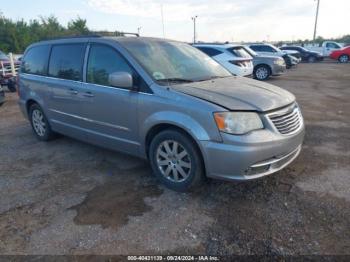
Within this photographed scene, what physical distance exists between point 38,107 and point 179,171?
3.38 meters

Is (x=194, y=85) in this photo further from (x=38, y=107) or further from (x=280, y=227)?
(x=38, y=107)

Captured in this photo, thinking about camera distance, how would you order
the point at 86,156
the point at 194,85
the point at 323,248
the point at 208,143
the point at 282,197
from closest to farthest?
the point at 323,248 → the point at 208,143 → the point at 282,197 → the point at 194,85 → the point at 86,156

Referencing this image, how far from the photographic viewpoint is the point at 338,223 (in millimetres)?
2908

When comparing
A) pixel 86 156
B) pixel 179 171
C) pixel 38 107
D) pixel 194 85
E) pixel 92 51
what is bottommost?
pixel 86 156

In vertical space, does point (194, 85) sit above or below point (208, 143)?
above

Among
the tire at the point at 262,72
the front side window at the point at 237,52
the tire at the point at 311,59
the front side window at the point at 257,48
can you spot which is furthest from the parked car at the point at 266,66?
the tire at the point at 311,59

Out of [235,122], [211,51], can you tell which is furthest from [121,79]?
[211,51]

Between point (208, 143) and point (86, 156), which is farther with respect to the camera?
point (86, 156)

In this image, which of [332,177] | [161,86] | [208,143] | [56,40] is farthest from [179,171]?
[56,40]

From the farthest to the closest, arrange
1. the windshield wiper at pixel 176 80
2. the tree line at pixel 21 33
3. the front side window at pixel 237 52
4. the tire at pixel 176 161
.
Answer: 1. the tree line at pixel 21 33
2. the front side window at pixel 237 52
3. the windshield wiper at pixel 176 80
4. the tire at pixel 176 161

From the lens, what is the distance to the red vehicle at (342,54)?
86.2ft

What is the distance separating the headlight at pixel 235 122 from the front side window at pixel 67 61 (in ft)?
7.72

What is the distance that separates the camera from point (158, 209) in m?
3.27

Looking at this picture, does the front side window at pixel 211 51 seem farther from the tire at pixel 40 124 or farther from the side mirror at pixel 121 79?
the side mirror at pixel 121 79
